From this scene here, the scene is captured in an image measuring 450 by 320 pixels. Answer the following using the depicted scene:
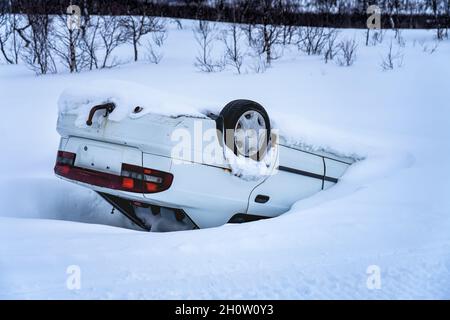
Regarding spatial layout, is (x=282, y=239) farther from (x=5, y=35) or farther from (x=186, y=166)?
(x=5, y=35)

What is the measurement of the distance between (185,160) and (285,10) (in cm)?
1350

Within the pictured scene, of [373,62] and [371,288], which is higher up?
[373,62]

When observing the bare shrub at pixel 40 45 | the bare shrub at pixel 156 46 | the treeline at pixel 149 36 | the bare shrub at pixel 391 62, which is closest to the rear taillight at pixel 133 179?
the treeline at pixel 149 36

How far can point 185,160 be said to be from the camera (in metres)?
3.12

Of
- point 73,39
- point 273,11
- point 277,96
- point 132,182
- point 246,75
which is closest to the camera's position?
point 132,182

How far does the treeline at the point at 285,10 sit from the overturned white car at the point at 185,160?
403 inches

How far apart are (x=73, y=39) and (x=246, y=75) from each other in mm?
5494

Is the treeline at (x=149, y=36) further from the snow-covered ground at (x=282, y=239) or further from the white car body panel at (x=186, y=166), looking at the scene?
the white car body panel at (x=186, y=166)

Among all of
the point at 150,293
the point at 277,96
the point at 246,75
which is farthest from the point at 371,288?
the point at 246,75

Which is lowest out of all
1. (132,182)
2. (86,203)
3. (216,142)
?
(86,203)

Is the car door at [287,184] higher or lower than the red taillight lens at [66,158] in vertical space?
lower

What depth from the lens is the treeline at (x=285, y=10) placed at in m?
14.3

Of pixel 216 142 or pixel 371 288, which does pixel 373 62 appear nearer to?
pixel 216 142

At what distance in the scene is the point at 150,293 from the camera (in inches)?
83.8
